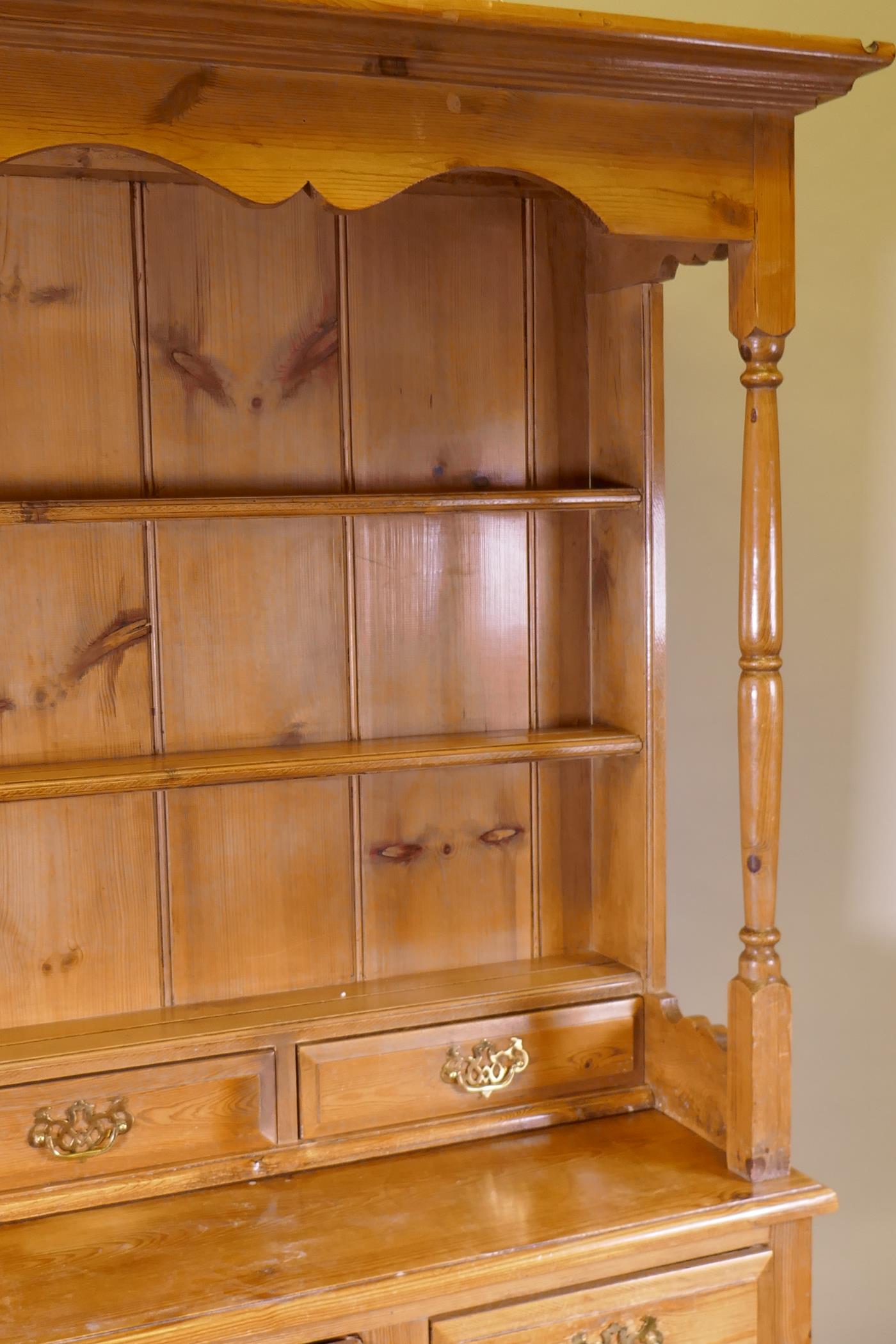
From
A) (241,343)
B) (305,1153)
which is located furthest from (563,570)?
(305,1153)

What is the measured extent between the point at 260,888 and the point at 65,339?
0.86 m

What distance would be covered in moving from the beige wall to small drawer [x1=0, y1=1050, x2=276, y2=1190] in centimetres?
99

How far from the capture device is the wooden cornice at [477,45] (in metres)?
1.45

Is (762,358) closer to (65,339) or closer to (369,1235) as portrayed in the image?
(65,339)

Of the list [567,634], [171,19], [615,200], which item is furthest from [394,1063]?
[171,19]

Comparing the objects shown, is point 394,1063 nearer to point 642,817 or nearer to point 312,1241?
point 312,1241

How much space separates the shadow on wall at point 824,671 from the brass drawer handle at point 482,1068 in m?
0.64

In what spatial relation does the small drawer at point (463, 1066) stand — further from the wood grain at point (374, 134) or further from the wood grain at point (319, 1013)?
the wood grain at point (374, 134)

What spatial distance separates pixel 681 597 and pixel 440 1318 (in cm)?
137

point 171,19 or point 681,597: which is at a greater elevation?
point 171,19

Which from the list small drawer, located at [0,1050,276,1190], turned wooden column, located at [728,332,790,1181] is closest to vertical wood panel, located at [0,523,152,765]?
small drawer, located at [0,1050,276,1190]

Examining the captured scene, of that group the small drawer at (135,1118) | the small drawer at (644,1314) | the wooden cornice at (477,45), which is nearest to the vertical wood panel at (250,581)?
the small drawer at (135,1118)

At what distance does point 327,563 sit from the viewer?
80.8 inches

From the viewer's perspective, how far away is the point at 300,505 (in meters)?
1.85
